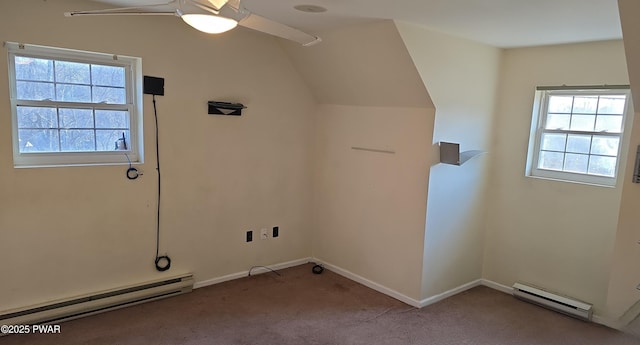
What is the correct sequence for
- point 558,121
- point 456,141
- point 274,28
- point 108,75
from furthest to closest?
point 558,121, point 456,141, point 108,75, point 274,28

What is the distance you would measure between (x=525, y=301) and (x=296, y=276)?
211cm

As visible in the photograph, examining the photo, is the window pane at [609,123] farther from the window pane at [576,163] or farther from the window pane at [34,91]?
the window pane at [34,91]

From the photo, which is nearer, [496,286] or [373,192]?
[373,192]

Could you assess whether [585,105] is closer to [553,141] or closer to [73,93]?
[553,141]

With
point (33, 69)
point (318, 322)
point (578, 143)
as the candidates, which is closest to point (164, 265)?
point (318, 322)

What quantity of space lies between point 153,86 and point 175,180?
0.78 m

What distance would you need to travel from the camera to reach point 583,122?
353 centimetres

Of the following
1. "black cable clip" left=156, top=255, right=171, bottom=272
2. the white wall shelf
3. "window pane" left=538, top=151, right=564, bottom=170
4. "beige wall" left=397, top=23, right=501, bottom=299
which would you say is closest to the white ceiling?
"beige wall" left=397, top=23, right=501, bottom=299

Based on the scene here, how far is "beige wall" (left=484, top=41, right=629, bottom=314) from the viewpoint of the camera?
3332 millimetres

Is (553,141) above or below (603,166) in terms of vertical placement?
above

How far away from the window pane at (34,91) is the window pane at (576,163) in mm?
4161

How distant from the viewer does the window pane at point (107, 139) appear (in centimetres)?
319

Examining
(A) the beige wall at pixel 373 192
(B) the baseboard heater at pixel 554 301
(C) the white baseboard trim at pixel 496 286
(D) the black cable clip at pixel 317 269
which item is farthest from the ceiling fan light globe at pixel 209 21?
(C) the white baseboard trim at pixel 496 286

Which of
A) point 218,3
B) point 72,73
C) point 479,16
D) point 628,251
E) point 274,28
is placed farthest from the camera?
point 72,73
